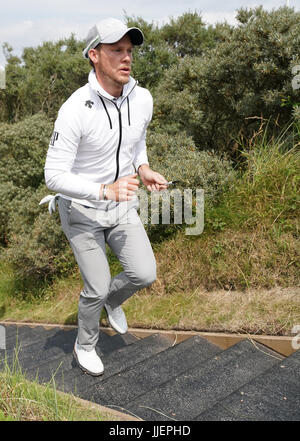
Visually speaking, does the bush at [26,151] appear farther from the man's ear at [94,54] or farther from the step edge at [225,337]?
the man's ear at [94,54]

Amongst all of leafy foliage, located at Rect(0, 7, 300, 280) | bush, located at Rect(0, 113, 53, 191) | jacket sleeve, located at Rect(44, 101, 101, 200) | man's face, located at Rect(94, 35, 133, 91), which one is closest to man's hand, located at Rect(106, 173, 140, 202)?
A: jacket sleeve, located at Rect(44, 101, 101, 200)

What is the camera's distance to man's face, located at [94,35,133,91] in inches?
119

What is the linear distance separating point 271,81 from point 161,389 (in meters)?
3.98

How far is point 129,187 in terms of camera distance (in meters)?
2.85

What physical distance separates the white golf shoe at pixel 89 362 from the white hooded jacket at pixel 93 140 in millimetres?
1059

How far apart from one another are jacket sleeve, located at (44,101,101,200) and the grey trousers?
1.04 feet

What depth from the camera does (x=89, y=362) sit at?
3.23 metres

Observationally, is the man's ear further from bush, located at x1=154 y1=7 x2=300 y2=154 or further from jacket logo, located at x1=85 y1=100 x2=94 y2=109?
bush, located at x1=154 y1=7 x2=300 y2=154

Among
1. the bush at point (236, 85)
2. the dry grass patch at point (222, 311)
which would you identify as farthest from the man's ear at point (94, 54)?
the bush at point (236, 85)

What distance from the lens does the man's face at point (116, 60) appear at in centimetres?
302

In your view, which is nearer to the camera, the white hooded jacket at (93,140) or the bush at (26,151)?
the white hooded jacket at (93,140)
